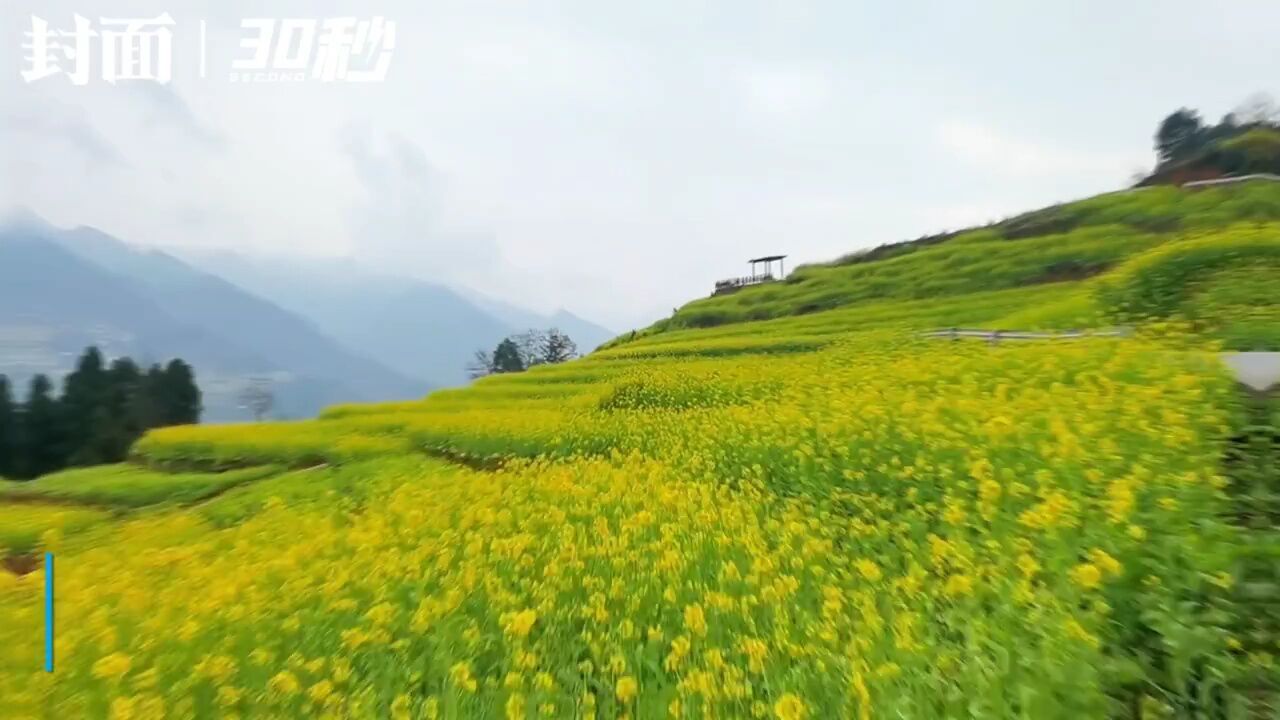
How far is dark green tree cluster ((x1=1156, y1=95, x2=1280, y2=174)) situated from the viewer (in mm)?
3914

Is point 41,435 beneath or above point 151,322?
beneath

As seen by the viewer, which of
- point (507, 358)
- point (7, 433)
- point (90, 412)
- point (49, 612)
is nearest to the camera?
point (49, 612)

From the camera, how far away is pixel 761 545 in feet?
9.55

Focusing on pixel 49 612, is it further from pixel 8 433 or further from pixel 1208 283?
pixel 1208 283

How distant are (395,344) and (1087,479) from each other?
3929mm

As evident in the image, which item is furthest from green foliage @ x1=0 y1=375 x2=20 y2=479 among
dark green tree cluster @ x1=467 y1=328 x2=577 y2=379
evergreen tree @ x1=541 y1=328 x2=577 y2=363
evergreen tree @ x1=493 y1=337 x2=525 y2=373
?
evergreen tree @ x1=541 y1=328 x2=577 y2=363

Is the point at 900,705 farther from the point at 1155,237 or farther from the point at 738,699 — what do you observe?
the point at 1155,237

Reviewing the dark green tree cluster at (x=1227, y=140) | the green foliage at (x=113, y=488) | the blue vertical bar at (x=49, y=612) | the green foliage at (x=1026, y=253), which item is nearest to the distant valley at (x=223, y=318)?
the green foliage at (x=113, y=488)

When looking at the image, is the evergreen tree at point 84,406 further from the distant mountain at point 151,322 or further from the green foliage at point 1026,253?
the green foliage at point 1026,253

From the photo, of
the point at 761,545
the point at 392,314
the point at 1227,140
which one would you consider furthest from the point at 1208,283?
the point at 392,314

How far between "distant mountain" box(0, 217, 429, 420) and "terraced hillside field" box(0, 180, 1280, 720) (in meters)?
→ 0.26

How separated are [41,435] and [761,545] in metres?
3.23

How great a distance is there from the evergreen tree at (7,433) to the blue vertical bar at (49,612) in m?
0.55

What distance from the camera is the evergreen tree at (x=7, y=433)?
3102mm
